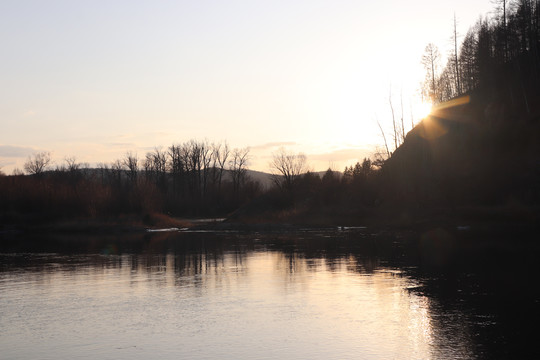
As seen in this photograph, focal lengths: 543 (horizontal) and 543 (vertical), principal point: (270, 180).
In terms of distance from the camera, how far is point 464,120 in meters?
73.2

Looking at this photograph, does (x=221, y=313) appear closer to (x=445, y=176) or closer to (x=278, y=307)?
(x=278, y=307)

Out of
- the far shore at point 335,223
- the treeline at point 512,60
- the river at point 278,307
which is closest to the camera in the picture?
the river at point 278,307

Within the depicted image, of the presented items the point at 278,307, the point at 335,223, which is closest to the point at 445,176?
the point at 335,223

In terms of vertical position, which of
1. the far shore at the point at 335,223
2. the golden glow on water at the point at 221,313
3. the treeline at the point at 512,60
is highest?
the treeline at the point at 512,60

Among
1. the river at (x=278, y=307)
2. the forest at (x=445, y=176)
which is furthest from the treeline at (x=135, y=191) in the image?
the river at (x=278, y=307)

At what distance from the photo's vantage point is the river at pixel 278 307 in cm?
1348

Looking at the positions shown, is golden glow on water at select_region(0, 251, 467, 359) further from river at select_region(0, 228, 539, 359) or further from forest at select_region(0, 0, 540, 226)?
forest at select_region(0, 0, 540, 226)

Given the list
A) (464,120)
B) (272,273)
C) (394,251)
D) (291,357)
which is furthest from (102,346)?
(464,120)

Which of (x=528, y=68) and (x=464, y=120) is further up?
(x=528, y=68)

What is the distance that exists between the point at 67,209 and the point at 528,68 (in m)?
70.0

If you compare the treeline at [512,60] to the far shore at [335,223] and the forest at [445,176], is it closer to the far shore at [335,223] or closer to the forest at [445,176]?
the forest at [445,176]

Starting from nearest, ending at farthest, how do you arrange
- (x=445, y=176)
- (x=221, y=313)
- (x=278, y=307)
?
(x=221, y=313), (x=278, y=307), (x=445, y=176)

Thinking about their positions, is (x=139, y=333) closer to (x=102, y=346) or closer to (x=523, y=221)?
(x=102, y=346)

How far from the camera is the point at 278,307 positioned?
734 inches
